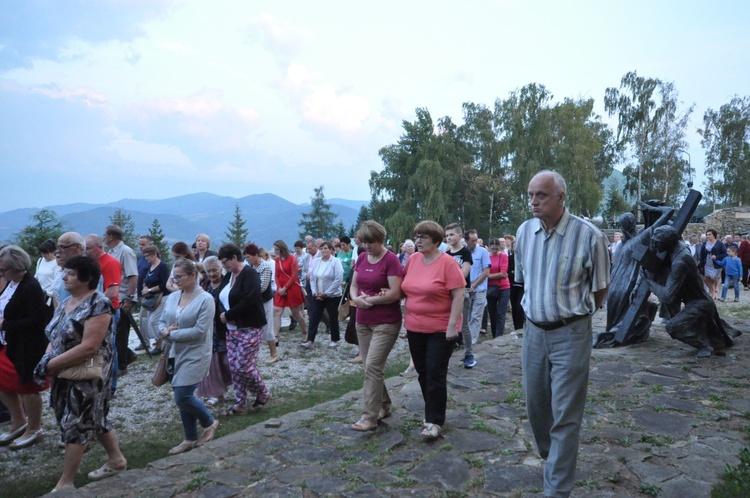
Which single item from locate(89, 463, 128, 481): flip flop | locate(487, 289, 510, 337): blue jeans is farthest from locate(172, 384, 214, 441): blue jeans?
locate(487, 289, 510, 337): blue jeans

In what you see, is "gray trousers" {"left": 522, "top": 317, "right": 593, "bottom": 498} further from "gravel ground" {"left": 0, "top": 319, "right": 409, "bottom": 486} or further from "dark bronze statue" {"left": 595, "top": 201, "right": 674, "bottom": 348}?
"dark bronze statue" {"left": 595, "top": 201, "right": 674, "bottom": 348}

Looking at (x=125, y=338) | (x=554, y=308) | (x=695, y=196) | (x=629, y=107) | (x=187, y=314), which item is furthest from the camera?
(x=629, y=107)

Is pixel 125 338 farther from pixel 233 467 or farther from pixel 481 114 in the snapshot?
pixel 481 114

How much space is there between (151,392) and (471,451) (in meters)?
4.24

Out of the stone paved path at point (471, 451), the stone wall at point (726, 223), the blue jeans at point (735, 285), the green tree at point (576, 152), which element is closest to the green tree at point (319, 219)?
the green tree at point (576, 152)

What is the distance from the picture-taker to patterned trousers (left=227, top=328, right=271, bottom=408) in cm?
572

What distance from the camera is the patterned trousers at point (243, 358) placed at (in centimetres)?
572

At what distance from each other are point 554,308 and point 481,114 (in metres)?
41.4

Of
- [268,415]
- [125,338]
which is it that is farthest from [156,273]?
[268,415]

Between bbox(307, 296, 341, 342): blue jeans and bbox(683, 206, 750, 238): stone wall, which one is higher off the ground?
bbox(683, 206, 750, 238): stone wall

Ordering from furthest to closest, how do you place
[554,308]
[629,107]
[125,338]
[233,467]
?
[629,107]
[125,338]
[233,467]
[554,308]

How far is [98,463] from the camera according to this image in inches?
184

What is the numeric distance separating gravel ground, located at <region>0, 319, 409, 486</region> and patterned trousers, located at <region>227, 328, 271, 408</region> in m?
0.73

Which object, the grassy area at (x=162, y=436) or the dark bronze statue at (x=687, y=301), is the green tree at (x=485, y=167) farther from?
the grassy area at (x=162, y=436)
